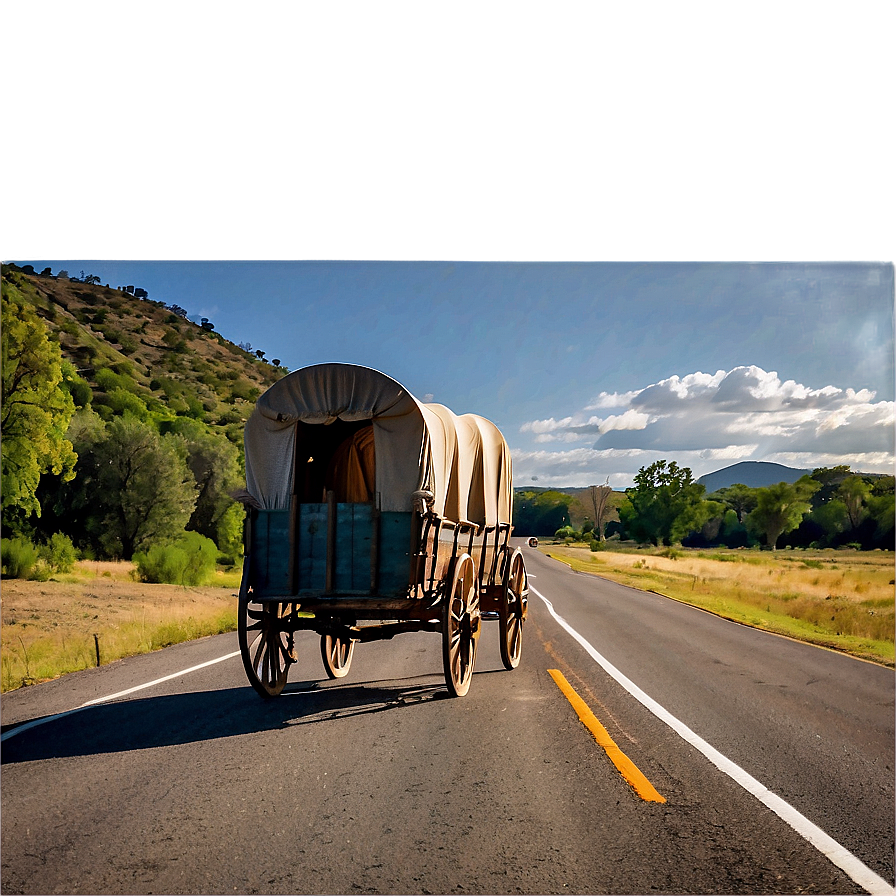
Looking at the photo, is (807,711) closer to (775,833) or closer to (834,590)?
(775,833)

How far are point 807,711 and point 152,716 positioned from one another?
625cm

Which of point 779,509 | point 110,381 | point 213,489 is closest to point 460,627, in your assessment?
point 213,489

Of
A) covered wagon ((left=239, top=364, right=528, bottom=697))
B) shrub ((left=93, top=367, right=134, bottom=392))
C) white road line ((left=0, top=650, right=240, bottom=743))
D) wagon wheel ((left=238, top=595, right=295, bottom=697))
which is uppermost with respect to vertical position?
shrub ((left=93, top=367, right=134, bottom=392))

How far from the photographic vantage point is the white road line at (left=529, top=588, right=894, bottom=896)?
3674 mm

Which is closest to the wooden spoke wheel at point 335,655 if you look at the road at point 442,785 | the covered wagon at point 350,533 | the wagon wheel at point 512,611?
the road at point 442,785

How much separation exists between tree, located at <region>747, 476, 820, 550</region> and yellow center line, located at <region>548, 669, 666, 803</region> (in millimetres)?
43464

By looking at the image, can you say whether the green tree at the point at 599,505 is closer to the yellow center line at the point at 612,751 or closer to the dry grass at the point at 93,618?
the dry grass at the point at 93,618

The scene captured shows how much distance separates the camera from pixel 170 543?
3522cm

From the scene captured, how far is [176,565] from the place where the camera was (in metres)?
29.5

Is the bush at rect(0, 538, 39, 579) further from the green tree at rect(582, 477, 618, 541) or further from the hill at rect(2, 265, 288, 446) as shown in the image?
the green tree at rect(582, 477, 618, 541)

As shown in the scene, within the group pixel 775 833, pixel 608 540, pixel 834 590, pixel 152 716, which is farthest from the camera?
pixel 608 540

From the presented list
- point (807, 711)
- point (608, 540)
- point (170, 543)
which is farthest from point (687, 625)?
point (608, 540)

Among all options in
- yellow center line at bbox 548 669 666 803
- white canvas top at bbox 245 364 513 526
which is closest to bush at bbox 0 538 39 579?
white canvas top at bbox 245 364 513 526

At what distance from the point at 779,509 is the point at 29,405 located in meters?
51.6
